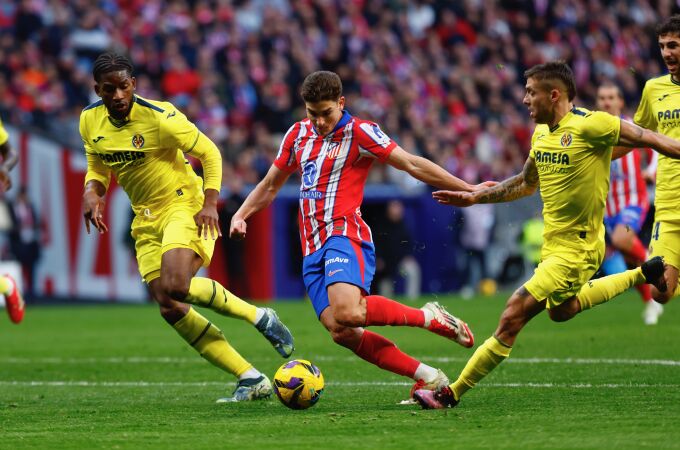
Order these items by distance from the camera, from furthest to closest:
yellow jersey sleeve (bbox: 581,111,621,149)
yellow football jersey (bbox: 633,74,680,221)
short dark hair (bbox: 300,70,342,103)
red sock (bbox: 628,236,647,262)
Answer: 1. red sock (bbox: 628,236,647,262)
2. yellow football jersey (bbox: 633,74,680,221)
3. short dark hair (bbox: 300,70,342,103)
4. yellow jersey sleeve (bbox: 581,111,621,149)

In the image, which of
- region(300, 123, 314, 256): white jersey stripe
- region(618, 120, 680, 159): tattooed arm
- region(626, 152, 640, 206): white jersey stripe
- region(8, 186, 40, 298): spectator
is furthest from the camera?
region(8, 186, 40, 298): spectator

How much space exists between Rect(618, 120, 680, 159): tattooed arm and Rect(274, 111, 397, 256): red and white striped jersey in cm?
154

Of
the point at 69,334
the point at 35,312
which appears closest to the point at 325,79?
the point at 69,334

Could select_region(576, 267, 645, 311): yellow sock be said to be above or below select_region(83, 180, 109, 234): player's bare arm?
below

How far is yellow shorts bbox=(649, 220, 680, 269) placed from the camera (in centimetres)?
922

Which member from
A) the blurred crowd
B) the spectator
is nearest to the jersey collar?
the blurred crowd

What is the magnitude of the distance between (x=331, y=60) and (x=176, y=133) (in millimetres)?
15556

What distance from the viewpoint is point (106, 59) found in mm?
8750

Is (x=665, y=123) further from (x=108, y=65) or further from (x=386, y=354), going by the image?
(x=108, y=65)

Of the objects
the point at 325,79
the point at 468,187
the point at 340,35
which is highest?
the point at 340,35

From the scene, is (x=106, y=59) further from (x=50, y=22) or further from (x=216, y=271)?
(x=50, y=22)

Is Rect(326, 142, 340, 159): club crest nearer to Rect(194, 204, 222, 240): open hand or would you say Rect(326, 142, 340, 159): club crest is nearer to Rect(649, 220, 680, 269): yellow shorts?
Rect(194, 204, 222, 240): open hand

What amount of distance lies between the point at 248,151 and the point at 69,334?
6558 millimetres

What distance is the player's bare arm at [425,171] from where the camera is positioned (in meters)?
8.27
